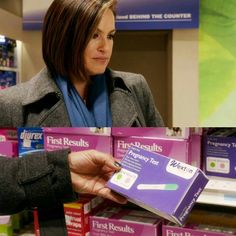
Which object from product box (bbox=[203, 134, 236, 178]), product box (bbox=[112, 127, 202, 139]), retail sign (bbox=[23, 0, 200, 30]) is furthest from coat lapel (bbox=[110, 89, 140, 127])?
retail sign (bbox=[23, 0, 200, 30])

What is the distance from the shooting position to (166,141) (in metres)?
0.78

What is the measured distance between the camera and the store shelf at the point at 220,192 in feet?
2.45

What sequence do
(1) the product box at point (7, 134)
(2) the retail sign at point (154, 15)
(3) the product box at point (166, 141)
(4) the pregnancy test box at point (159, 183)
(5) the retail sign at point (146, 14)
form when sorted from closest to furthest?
1. (4) the pregnancy test box at point (159, 183)
2. (3) the product box at point (166, 141)
3. (1) the product box at point (7, 134)
4. (5) the retail sign at point (146, 14)
5. (2) the retail sign at point (154, 15)

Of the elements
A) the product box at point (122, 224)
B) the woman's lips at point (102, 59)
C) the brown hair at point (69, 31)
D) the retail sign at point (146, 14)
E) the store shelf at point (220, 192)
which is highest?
the retail sign at point (146, 14)

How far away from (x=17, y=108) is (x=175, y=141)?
1.32 ft

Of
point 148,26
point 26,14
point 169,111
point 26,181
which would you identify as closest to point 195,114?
point 169,111

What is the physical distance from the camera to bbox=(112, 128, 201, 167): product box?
0.77 metres

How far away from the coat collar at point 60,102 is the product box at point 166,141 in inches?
4.3

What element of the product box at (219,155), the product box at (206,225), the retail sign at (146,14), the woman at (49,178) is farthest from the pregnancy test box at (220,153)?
the retail sign at (146,14)

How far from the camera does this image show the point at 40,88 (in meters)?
0.88

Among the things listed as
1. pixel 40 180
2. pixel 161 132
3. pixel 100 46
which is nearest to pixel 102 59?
pixel 100 46

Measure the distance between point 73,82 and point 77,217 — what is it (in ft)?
1.15

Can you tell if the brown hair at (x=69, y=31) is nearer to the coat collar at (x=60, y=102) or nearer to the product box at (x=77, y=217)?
the coat collar at (x=60, y=102)

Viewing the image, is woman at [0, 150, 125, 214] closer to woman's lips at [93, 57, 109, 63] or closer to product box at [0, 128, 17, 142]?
product box at [0, 128, 17, 142]
